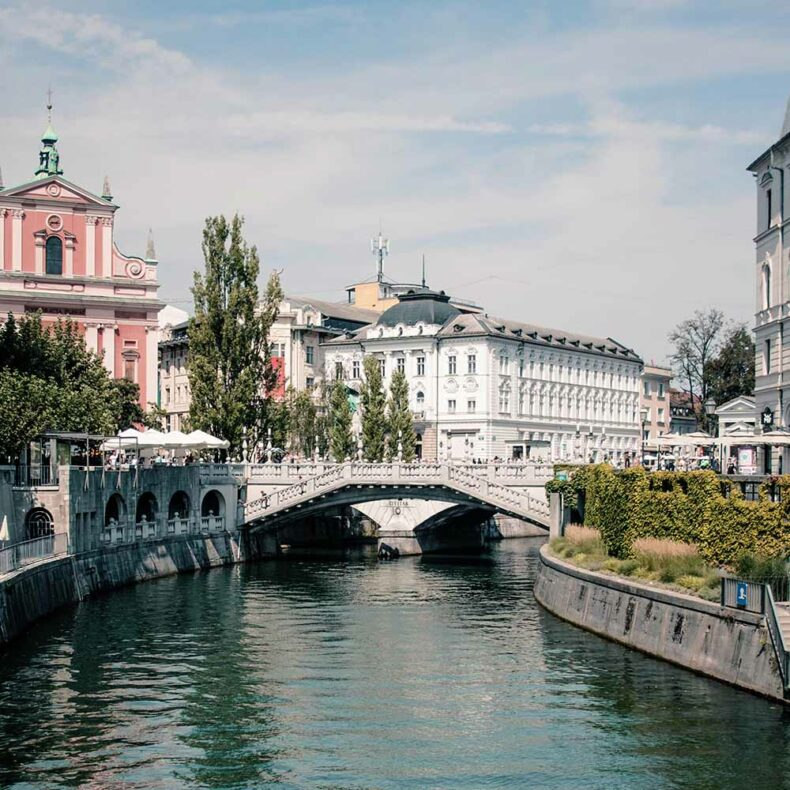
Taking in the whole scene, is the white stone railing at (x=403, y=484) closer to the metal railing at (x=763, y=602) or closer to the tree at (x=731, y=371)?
the metal railing at (x=763, y=602)

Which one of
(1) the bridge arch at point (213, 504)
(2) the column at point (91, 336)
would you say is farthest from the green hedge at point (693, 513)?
(2) the column at point (91, 336)

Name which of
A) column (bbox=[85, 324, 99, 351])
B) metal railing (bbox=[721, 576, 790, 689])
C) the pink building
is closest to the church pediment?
the pink building

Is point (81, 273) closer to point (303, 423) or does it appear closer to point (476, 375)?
point (303, 423)

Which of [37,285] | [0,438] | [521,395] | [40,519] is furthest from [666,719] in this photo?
[521,395]

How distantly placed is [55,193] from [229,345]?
90.8ft

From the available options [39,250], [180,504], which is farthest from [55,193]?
[180,504]

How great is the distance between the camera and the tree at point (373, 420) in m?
117

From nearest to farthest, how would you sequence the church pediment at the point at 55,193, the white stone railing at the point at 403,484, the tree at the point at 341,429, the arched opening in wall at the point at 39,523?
the arched opening in wall at the point at 39,523 → the white stone railing at the point at 403,484 → the church pediment at the point at 55,193 → the tree at the point at 341,429

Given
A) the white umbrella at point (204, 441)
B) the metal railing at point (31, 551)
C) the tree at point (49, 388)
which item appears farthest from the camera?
the white umbrella at point (204, 441)

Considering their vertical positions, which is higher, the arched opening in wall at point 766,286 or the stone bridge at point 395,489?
the arched opening in wall at point 766,286

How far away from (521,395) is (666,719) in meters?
108

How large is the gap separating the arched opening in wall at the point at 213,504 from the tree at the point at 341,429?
86.6ft

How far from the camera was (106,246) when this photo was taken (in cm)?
11256

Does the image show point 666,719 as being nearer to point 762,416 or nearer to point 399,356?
point 762,416
